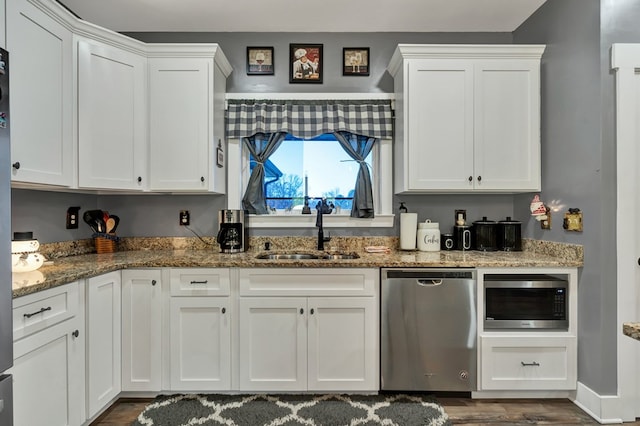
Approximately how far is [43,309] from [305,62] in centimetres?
239

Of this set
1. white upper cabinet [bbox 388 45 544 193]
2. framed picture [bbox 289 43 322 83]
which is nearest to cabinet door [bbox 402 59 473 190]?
white upper cabinet [bbox 388 45 544 193]

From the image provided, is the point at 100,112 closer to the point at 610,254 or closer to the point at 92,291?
the point at 92,291

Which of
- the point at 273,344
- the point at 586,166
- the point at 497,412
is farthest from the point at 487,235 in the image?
the point at 273,344

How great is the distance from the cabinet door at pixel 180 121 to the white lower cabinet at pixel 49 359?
39.0 inches

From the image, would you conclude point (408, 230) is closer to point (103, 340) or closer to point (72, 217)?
point (103, 340)

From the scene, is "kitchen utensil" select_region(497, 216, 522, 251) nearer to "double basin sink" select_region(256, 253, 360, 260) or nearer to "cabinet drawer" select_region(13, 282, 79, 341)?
"double basin sink" select_region(256, 253, 360, 260)

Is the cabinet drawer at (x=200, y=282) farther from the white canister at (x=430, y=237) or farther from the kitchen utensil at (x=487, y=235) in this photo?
the kitchen utensil at (x=487, y=235)

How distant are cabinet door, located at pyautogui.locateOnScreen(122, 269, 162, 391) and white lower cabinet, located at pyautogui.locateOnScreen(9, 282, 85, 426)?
0.36 m

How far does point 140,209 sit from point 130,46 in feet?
3.96

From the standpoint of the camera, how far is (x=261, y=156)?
9.50 feet

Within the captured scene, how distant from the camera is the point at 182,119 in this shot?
254 centimetres

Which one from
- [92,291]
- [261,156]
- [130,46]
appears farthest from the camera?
[261,156]

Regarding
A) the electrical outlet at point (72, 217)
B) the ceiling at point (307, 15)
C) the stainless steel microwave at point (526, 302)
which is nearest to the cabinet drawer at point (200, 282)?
the electrical outlet at point (72, 217)

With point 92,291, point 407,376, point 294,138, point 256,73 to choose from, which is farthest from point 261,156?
point 407,376
